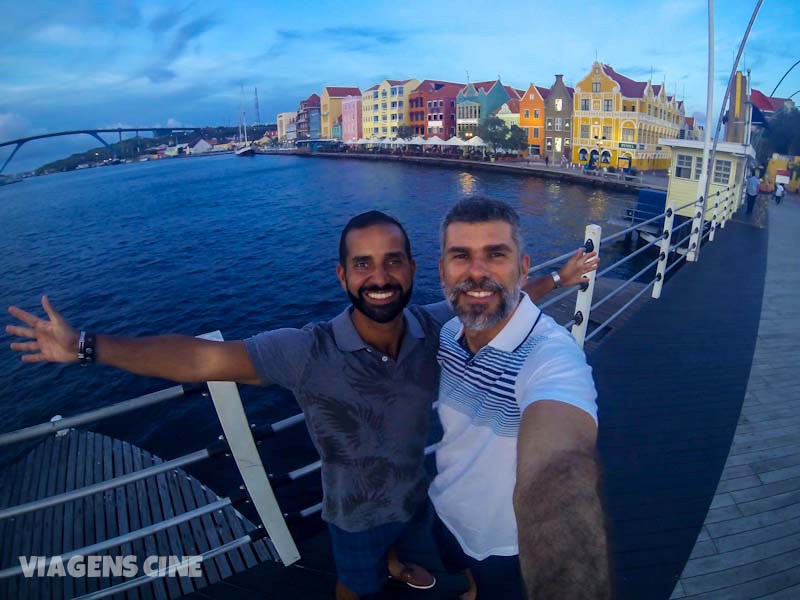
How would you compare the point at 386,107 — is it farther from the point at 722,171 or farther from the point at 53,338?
the point at 53,338

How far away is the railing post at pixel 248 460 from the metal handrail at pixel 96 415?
0.10 m

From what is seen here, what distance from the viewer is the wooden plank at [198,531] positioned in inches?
91.9

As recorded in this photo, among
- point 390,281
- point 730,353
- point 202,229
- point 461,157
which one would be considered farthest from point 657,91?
point 390,281

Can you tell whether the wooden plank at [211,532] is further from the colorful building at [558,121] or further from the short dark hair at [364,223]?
the colorful building at [558,121]

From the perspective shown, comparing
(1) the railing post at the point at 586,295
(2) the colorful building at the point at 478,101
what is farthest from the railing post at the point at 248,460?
(2) the colorful building at the point at 478,101

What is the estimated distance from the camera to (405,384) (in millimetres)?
1618

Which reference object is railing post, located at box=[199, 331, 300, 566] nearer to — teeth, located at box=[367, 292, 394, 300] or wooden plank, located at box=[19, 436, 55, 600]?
teeth, located at box=[367, 292, 394, 300]

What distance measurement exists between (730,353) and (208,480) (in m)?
7.24

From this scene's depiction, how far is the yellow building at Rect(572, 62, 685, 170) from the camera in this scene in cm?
4056

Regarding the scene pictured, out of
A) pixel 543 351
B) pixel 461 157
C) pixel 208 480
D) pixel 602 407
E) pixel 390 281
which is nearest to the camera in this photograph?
pixel 543 351

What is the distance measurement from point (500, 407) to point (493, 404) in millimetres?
24

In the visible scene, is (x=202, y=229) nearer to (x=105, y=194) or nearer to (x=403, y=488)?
(x=403, y=488)

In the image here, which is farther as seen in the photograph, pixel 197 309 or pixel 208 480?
pixel 197 309

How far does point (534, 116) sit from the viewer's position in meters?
51.0
